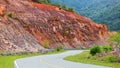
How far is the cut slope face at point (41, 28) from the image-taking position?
244 ft

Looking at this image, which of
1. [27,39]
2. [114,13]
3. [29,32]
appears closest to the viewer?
[27,39]

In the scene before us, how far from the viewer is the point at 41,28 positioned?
95625 millimetres

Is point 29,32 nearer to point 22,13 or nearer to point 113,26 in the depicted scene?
point 22,13

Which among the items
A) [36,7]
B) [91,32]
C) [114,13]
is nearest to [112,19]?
[114,13]

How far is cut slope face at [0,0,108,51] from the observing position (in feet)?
244

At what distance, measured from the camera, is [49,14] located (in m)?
102

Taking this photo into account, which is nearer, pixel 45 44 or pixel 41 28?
pixel 45 44

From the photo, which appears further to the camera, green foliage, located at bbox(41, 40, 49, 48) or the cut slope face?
green foliage, located at bbox(41, 40, 49, 48)

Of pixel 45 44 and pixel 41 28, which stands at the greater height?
pixel 41 28

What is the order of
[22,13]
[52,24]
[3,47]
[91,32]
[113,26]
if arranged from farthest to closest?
[113,26]
[91,32]
[52,24]
[22,13]
[3,47]

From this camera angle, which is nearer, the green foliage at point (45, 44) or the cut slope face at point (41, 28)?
the cut slope face at point (41, 28)

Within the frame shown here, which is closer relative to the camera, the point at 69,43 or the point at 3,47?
the point at 3,47

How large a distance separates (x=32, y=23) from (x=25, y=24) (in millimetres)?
5043

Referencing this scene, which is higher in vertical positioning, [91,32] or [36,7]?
[36,7]
